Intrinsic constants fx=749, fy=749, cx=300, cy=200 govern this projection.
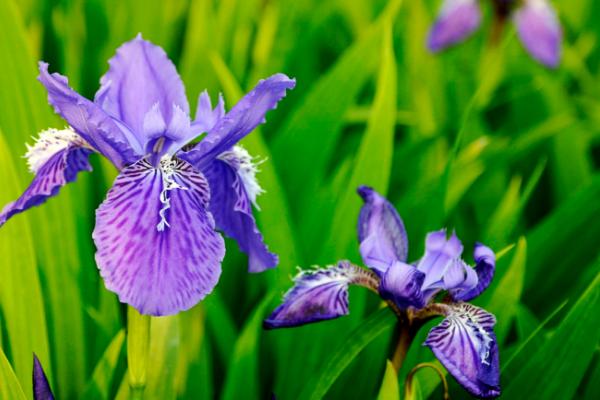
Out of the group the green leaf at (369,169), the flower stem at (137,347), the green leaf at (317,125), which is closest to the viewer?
the flower stem at (137,347)

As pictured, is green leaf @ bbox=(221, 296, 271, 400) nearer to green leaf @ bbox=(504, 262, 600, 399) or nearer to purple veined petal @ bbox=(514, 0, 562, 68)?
green leaf @ bbox=(504, 262, 600, 399)

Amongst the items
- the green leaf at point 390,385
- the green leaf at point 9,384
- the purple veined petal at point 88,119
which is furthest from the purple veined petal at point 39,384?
the green leaf at point 390,385

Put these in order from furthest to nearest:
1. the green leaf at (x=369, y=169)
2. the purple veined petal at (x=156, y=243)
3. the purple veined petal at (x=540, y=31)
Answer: the purple veined petal at (x=540, y=31), the green leaf at (x=369, y=169), the purple veined petal at (x=156, y=243)

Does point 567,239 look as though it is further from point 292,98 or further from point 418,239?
point 292,98

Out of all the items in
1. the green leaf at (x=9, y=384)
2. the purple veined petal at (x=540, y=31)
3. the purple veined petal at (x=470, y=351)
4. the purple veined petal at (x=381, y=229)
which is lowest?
the purple veined petal at (x=470, y=351)

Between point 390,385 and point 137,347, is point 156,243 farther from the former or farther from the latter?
point 390,385

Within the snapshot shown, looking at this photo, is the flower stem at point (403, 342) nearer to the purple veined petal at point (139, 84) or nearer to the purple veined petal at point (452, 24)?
the purple veined petal at point (139, 84)
